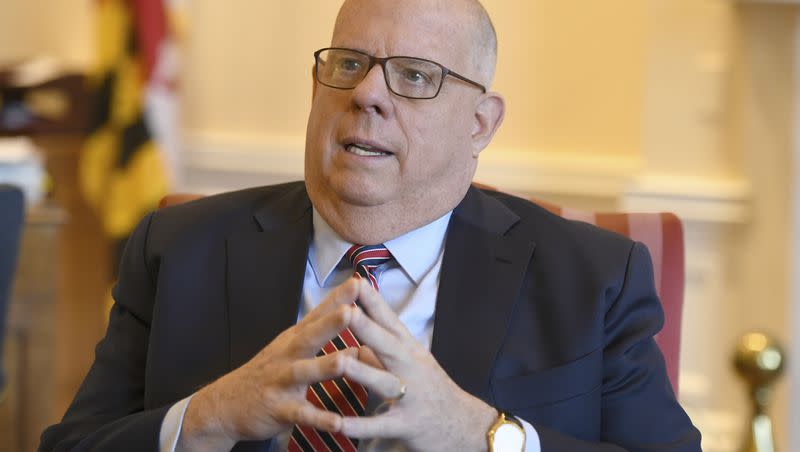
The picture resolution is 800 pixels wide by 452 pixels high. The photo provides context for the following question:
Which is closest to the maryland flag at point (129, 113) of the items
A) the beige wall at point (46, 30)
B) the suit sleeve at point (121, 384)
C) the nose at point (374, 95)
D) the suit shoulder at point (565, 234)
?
the beige wall at point (46, 30)

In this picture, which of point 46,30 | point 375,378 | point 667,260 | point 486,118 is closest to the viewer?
point 375,378

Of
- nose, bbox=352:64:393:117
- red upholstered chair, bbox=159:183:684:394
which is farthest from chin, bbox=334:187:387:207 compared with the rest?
red upholstered chair, bbox=159:183:684:394

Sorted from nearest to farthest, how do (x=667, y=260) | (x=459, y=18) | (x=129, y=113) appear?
(x=459, y=18)
(x=667, y=260)
(x=129, y=113)

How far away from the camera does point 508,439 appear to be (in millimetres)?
1601

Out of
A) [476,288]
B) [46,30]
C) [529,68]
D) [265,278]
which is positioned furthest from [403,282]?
[46,30]

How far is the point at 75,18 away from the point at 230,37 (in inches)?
63.0

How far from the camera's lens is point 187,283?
6.06 feet

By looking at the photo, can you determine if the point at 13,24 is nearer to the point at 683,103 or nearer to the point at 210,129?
the point at 210,129

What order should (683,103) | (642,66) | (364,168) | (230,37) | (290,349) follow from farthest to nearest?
(230,37) → (642,66) → (683,103) → (364,168) → (290,349)

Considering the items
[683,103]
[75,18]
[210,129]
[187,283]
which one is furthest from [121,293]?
[75,18]

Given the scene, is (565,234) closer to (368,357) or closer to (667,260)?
(667,260)

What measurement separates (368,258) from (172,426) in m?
0.43

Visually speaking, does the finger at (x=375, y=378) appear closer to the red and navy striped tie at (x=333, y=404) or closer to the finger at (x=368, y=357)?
the finger at (x=368, y=357)

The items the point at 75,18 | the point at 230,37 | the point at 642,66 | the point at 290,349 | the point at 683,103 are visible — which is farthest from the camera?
the point at 75,18
